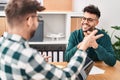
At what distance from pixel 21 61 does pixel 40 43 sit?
6.60 feet

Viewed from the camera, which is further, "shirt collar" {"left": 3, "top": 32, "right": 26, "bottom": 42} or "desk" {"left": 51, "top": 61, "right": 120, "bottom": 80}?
"desk" {"left": 51, "top": 61, "right": 120, "bottom": 80}

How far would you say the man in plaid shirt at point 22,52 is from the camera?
1.14 m

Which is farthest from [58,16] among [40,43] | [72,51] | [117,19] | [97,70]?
[97,70]

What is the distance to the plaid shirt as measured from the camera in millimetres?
1138

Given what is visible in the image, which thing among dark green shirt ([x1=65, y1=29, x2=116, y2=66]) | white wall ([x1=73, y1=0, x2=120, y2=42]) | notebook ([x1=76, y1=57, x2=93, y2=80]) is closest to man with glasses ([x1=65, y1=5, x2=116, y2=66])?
dark green shirt ([x1=65, y1=29, x2=116, y2=66])

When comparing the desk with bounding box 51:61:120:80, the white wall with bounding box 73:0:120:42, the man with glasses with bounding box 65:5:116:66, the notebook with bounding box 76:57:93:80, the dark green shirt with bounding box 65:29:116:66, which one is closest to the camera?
the notebook with bounding box 76:57:93:80

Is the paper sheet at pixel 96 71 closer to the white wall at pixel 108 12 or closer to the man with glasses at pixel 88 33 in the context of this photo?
the man with glasses at pixel 88 33

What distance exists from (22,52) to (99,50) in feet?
3.74

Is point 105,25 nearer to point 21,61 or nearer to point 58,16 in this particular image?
point 58,16

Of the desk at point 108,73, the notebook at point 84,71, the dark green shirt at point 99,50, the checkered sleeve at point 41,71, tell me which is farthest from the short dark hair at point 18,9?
the dark green shirt at point 99,50

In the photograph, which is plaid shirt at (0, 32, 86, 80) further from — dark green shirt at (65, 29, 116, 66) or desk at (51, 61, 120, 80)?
dark green shirt at (65, 29, 116, 66)

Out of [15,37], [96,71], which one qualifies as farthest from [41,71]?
[96,71]

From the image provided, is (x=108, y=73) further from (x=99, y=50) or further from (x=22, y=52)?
(x=22, y=52)

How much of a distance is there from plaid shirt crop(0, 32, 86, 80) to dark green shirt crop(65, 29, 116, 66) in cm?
104
